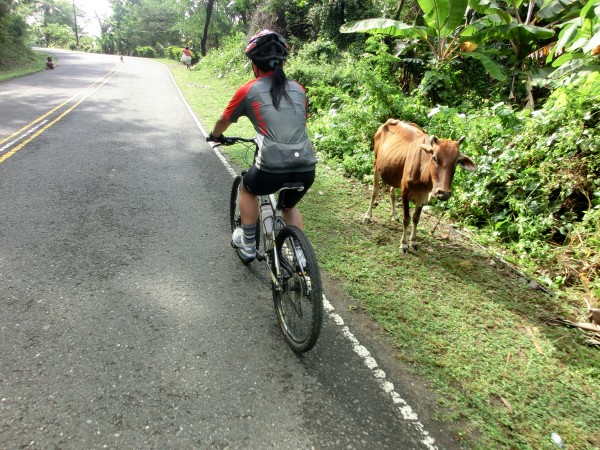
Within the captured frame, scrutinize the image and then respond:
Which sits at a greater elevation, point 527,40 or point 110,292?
point 527,40

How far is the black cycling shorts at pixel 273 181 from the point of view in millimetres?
3066

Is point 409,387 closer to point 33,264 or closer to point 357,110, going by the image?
point 33,264

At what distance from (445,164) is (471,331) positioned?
172 centimetres

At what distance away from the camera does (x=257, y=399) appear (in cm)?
266

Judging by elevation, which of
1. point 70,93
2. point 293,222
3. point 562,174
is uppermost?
point 562,174

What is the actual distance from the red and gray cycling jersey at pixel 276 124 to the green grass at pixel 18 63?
22824 mm

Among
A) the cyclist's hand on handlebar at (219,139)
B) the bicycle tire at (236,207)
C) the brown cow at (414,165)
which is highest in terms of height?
the cyclist's hand on handlebar at (219,139)

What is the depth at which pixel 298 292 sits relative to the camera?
3068 millimetres

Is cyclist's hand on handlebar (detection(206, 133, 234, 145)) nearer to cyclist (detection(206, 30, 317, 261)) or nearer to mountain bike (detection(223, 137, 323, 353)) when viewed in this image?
mountain bike (detection(223, 137, 323, 353))

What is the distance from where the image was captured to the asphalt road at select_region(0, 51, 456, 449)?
2.43 meters

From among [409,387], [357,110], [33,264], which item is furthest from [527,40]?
[33,264]

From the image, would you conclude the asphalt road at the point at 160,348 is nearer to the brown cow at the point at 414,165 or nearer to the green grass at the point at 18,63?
the brown cow at the point at 414,165

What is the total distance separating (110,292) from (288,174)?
82.0 inches

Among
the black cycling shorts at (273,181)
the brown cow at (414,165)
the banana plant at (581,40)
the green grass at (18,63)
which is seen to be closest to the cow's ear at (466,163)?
the brown cow at (414,165)
